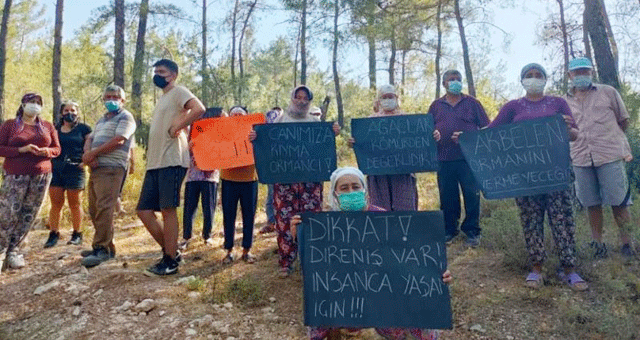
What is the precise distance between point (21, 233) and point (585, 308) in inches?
206

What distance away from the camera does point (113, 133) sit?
4.55m

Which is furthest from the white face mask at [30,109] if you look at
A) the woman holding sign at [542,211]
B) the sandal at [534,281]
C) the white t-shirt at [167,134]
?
the sandal at [534,281]

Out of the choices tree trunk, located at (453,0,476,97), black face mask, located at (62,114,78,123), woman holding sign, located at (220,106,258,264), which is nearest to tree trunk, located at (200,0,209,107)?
tree trunk, located at (453,0,476,97)

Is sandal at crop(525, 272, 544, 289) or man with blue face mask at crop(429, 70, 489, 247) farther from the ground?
man with blue face mask at crop(429, 70, 489, 247)

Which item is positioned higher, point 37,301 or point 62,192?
point 62,192

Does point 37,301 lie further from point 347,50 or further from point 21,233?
point 347,50

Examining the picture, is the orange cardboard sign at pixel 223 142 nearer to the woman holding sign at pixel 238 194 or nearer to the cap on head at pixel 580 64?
the woman holding sign at pixel 238 194

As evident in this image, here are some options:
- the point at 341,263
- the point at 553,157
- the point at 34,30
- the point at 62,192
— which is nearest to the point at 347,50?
the point at 62,192

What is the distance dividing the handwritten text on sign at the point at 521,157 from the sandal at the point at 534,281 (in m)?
0.69

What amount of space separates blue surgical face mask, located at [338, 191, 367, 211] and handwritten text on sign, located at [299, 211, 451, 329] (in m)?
0.20

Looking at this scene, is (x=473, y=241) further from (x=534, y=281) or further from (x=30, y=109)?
(x=30, y=109)

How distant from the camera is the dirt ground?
335 centimetres

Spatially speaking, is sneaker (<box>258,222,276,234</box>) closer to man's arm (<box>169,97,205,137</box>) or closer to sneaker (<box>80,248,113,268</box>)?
sneaker (<box>80,248,113,268</box>)

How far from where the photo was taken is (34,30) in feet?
92.7
